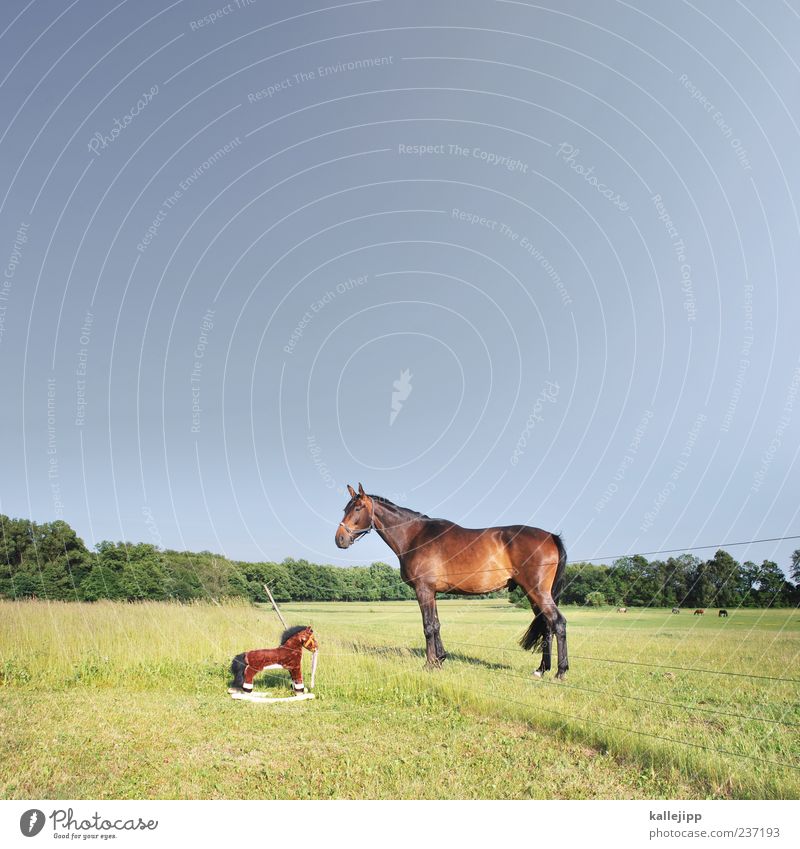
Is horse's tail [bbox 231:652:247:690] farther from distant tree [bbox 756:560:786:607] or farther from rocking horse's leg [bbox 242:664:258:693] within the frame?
distant tree [bbox 756:560:786:607]

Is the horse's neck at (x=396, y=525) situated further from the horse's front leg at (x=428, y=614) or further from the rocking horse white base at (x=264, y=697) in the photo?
the rocking horse white base at (x=264, y=697)

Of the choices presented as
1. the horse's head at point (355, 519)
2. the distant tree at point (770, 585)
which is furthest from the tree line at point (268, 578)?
the horse's head at point (355, 519)

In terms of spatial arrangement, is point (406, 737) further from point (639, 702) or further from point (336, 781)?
point (639, 702)

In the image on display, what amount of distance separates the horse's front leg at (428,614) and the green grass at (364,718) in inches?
21.7

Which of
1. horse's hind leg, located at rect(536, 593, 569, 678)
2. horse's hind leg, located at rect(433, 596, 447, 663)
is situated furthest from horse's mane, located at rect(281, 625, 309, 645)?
horse's hind leg, located at rect(536, 593, 569, 678)

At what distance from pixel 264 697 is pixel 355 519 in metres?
3.04

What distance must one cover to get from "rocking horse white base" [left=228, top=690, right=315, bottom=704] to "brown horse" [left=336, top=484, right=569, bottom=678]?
91.3 inches

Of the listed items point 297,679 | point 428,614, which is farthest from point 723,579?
point 297,679

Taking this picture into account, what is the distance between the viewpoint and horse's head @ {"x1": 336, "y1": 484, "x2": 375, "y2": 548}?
30.9 ft

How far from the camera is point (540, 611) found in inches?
378

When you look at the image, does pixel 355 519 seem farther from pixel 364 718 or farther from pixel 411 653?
pixel 411 653

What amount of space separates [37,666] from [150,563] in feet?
24.2
